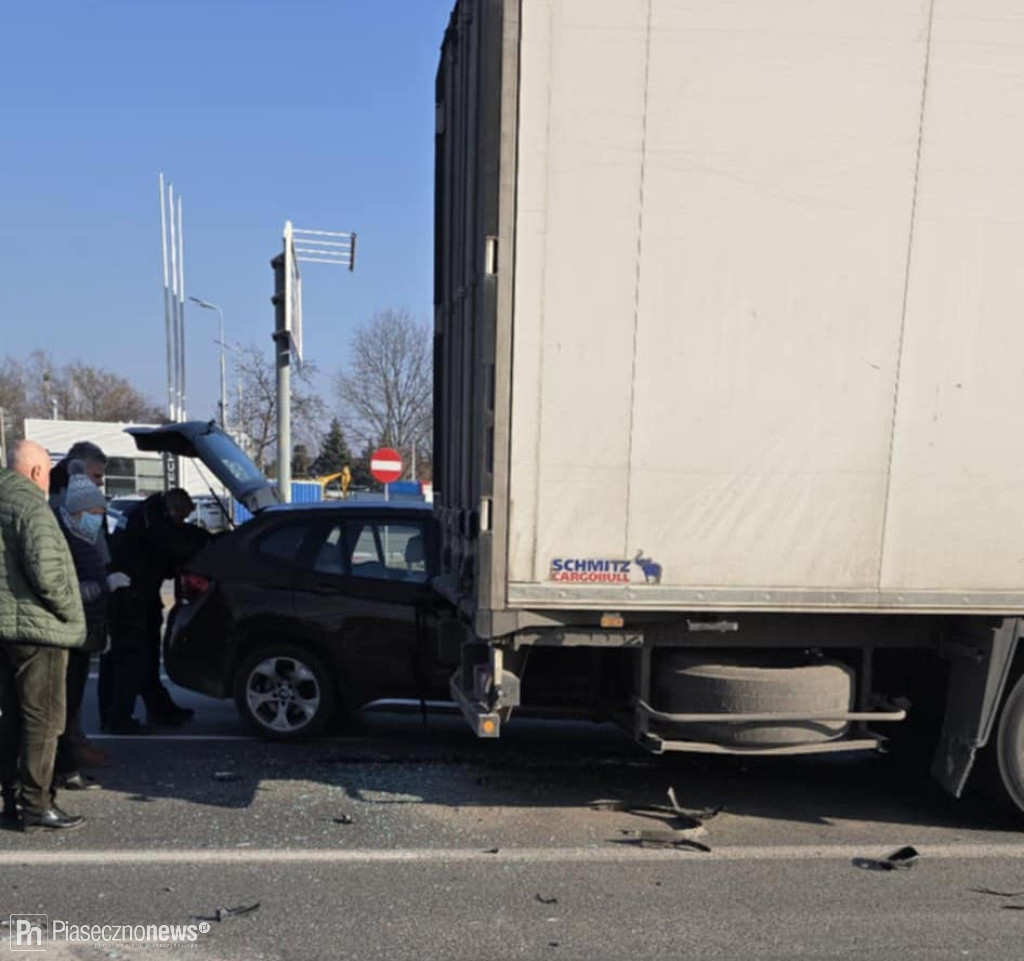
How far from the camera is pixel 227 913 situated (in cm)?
353

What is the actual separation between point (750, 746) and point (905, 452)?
5.23 ft

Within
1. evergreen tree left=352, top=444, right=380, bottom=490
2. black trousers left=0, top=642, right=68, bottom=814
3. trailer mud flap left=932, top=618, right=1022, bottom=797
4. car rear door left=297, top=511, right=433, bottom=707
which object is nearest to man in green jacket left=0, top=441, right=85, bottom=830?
black trousers left=0, top=642, right=68, bottom=814

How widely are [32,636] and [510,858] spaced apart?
259cm

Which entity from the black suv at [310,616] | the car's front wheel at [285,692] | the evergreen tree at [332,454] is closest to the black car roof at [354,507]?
the black suv at [310,616]

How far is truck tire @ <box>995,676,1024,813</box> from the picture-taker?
4348 mm

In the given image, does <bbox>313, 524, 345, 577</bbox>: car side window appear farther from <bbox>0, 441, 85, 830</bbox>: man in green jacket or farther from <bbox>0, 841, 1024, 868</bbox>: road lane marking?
<bbox>0, 841, 1024, 868</bbox>: road lane marking

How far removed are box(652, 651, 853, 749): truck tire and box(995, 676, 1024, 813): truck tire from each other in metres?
0.80

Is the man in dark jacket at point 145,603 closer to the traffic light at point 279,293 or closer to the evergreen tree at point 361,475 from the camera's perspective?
the traffic light at point 279,293

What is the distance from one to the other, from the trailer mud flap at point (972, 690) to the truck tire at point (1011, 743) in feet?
0.21

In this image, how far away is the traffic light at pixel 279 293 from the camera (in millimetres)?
11359

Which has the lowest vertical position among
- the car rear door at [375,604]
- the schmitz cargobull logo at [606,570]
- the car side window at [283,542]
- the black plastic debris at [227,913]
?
the black plastic debris at [227,913]

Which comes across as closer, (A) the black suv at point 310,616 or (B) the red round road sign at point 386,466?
(A) the black suv at point 310,616

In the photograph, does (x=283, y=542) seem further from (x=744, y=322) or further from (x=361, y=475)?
(x=361, y=475)

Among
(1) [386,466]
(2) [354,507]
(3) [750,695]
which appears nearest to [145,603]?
(2) [354,507]
